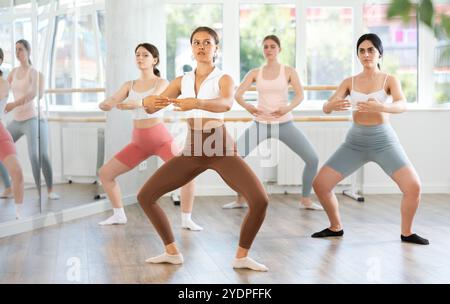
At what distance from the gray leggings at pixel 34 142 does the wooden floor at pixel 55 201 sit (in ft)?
0.33

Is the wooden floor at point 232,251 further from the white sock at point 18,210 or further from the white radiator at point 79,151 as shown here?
the white radiator at point 79,151

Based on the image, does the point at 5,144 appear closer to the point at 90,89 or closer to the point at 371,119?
the point at 90,89

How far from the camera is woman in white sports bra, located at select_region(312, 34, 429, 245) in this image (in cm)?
357

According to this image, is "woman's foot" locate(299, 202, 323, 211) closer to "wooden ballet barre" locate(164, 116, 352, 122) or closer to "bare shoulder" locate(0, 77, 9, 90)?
"wooden ballet barre" locate(164, 116, 352, 122)

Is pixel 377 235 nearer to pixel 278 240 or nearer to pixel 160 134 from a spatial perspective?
pixel 278 240

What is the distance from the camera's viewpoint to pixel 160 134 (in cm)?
416

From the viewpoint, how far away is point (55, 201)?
4535 millimetres

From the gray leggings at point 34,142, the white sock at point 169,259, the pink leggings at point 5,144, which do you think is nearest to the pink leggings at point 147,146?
the gray leggings at point 34,142

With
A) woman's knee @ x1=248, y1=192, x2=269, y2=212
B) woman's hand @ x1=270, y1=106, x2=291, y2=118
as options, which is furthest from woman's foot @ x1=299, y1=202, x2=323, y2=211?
woman's knee @ x1=248, y1=192, x2=269, y2=212

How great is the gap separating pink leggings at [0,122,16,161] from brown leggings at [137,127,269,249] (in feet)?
4.67

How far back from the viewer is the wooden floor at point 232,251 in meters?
2.86

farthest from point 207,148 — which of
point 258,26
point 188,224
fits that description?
point 258,26
